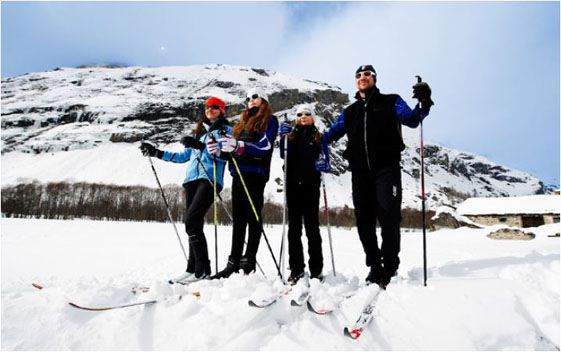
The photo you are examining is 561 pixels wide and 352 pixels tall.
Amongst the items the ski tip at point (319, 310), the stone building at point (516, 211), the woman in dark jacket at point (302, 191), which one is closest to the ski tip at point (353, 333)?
the ski tip at point (319, 310)

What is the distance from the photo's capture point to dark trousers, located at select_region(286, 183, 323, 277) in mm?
3848

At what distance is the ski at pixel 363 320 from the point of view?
188cm

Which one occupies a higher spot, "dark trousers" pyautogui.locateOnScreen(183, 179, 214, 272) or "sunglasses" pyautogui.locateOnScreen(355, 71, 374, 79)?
"sunglasses" pyautogui.locateOnScreen(355, 71, 374, 79)

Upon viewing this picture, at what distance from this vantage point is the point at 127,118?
334 feet

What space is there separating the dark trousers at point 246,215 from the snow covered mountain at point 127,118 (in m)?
58.0

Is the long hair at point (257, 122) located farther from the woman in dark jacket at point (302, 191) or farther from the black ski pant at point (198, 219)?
the black ski pant at point (198, 219)

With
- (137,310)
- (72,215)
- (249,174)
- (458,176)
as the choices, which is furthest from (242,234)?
(458,176)

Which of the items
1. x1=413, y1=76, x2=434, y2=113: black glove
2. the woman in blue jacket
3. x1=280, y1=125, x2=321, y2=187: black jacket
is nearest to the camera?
x1=413, y1=76, x2=434, y2=113: black glove

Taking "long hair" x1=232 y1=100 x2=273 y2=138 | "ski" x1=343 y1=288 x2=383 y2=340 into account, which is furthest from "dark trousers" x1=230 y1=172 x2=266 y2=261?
"ski" x1=343 y1=288 x2=383 y2=340

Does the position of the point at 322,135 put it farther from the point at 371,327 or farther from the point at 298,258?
the point at 371,327

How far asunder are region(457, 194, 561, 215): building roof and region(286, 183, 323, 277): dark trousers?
139 feet

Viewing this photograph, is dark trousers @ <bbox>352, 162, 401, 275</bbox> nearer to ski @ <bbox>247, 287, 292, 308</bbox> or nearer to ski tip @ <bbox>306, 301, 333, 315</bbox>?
ski tip @ <bbox>306, 301, 333, 315</bbox>

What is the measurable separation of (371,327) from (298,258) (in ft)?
6.12

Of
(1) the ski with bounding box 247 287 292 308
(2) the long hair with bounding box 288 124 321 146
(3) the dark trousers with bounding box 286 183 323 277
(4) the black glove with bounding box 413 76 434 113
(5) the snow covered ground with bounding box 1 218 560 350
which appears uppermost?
(4) the black glove with bounding box 413 76 434 113
